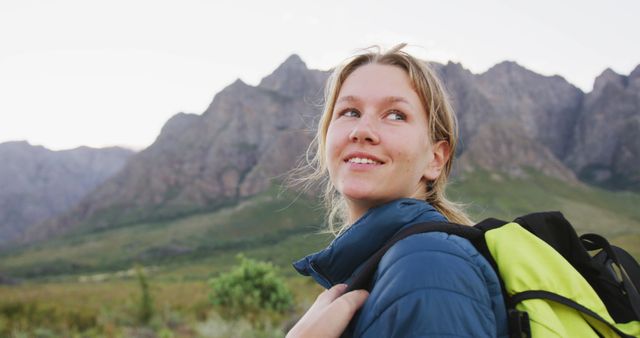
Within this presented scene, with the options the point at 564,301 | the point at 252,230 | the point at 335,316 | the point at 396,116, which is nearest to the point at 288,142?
the point at 252,230

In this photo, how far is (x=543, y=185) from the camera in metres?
119

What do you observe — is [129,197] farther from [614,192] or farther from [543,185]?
[614,192]

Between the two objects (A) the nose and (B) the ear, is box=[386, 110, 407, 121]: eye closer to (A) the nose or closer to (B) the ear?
(A) the nose

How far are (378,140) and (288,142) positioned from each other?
141m

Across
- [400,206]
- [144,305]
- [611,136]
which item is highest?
[400,206]

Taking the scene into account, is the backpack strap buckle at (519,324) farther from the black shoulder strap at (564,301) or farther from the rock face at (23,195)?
the rock face at (23,195)

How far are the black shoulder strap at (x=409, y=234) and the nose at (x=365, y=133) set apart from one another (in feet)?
1.61

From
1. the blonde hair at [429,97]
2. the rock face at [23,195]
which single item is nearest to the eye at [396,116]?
the blonde hair at [429,97]

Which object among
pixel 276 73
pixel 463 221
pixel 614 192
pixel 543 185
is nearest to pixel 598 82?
pixel 614 192

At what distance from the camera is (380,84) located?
2.12 metres

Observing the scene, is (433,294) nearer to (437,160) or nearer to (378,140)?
(378,140)

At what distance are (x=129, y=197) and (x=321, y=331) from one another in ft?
505

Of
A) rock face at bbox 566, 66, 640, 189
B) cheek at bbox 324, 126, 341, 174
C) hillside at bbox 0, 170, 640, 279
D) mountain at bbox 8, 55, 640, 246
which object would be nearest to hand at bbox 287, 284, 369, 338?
cheek at bbox 324, 126, 341, 174

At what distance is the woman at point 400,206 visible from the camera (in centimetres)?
129
